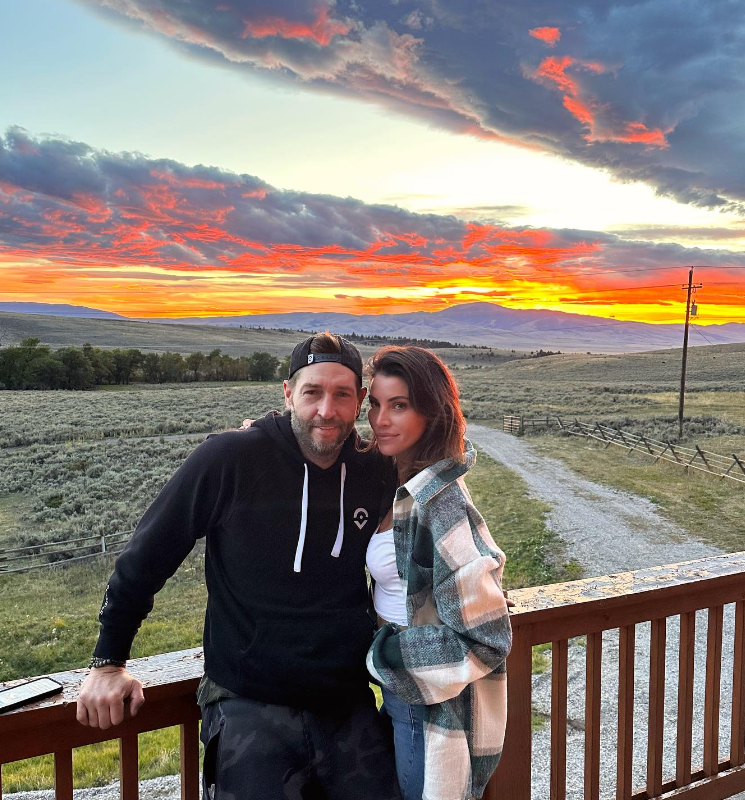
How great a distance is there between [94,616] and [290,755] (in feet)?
32.5

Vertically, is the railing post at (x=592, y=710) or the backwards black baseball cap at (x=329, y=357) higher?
the backwards black baseball cap at (x=329, y=357)

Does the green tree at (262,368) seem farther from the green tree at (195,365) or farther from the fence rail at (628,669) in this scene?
the fence rail at (628,669)

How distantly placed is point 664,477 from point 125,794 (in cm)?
1890

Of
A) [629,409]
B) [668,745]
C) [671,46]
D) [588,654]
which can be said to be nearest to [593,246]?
[629,409]

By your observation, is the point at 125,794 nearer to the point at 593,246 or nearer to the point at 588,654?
the point at 588,654

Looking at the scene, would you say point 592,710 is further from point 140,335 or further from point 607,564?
point 140,335

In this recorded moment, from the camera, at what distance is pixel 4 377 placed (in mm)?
46156

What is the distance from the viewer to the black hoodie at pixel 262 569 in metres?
1.36

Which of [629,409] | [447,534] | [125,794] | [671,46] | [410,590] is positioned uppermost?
[671,46]

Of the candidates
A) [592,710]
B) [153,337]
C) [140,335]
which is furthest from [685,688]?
[140,335]

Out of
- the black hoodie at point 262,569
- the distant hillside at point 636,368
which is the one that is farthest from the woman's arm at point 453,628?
the distant hillside at point 636,368

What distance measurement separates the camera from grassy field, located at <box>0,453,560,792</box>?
5.28 metres

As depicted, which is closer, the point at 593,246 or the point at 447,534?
the point at 447,534

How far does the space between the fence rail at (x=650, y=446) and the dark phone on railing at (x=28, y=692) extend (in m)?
17.6
